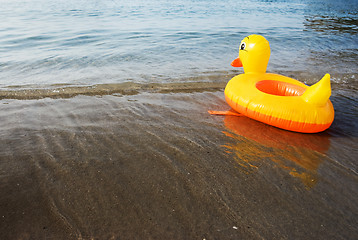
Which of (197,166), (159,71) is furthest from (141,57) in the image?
(197,166)

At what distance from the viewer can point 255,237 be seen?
6.96 ft

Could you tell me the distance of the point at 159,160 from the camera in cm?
306

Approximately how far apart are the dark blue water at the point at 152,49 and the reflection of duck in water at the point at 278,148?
2.69 m

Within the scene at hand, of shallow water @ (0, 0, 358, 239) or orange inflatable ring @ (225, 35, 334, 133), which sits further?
orange inflatable ring @ (225, 35, 334, 133)

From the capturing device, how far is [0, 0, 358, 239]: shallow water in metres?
2.24

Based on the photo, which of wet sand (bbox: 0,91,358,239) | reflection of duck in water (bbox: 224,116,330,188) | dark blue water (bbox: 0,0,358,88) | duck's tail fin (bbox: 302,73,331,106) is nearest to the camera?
wet sand (bbox: 0,91,358,239)

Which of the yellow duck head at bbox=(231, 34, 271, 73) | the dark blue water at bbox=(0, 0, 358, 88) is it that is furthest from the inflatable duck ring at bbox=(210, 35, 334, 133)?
the dark blue water at bbox=(0, 0, 358, 88)

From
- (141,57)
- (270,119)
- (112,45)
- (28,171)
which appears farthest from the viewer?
(112,45)

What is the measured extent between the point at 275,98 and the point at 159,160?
6.17 feet

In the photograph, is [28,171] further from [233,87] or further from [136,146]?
[233,87]

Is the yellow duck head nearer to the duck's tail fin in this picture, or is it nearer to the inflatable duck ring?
the inflatable duck ring

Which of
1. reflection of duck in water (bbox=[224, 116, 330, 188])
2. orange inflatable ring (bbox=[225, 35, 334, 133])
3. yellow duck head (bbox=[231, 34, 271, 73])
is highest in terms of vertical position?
yellow duck head (bbox=[231, 34, 271, 73])

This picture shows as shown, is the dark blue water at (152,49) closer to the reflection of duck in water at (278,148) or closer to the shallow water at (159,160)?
the shallow water at (159,160)

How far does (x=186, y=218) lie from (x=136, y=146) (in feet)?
4.29
